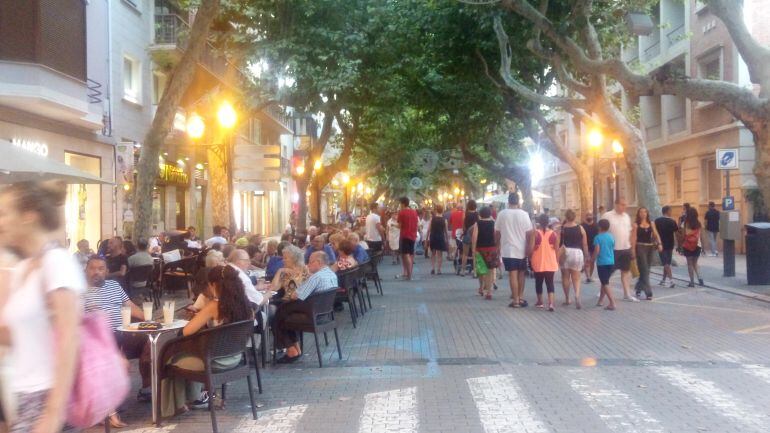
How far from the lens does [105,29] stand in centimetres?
1973

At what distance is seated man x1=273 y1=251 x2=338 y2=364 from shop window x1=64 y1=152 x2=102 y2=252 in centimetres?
1146

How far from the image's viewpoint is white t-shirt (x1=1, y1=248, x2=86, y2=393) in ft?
10.1

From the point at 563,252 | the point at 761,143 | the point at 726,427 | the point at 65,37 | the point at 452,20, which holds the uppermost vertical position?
the point at 452,20

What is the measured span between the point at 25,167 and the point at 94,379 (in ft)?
24.8

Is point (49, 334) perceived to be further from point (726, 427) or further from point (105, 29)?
point (105, 29)

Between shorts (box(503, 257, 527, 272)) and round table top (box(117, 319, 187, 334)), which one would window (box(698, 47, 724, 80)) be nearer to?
shorts (box(503, 257, 527, 272))

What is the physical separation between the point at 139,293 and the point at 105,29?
9658 mm

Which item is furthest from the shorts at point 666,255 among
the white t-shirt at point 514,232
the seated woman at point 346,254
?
the seated woman at point 346,254

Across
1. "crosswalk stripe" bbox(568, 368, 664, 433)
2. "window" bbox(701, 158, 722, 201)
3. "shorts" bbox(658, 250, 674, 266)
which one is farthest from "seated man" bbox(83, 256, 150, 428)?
"window" bbox(701, 158, 722, 201)

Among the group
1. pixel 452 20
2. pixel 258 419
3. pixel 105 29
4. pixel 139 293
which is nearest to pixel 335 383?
pixel 258 419

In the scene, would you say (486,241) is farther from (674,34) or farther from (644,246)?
(674,34)

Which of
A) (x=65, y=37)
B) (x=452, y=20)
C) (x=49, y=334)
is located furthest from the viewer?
(x=452, y=20)

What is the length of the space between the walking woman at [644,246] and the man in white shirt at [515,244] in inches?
84.4

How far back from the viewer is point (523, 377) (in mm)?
7957
